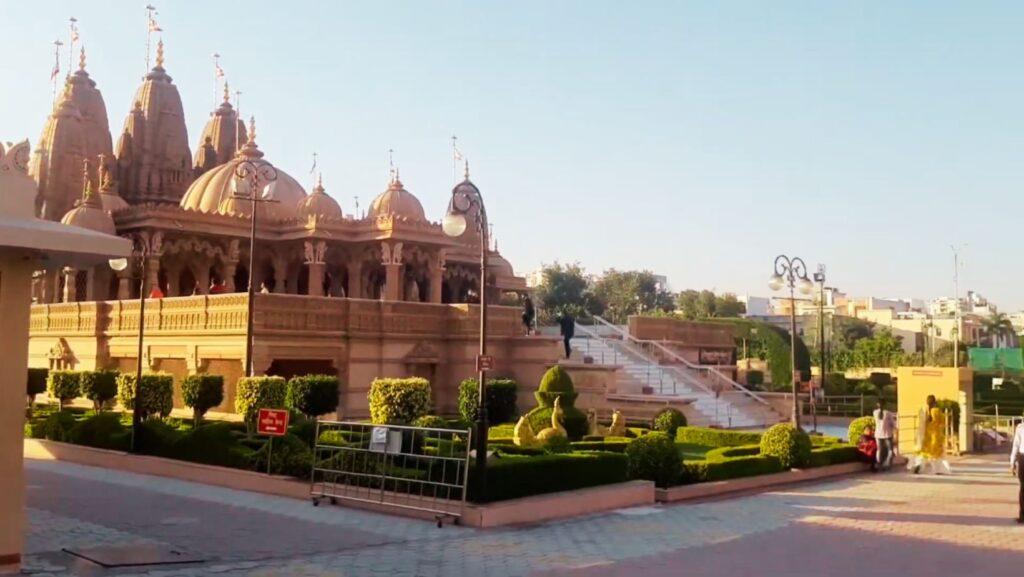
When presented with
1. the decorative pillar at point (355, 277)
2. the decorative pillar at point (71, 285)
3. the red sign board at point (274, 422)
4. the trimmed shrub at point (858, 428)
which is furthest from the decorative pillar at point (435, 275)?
the red sign board at point (274, 422)

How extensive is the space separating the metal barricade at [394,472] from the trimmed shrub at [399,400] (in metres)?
8.09

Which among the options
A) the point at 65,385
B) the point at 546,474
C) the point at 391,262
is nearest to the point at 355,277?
the point at 391,262

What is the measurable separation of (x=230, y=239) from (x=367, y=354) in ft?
43.5

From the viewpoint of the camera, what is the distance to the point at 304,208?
137 ft

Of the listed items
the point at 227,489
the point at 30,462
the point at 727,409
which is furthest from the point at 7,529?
the point at 727,409

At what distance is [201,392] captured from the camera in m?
24.8

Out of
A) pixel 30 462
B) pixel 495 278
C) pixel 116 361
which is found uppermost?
pixel 495 278

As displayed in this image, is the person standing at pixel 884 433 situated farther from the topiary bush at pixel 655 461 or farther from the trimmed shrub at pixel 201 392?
the trimmed shrub at pixel 201 392

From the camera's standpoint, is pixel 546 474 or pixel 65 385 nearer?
pixel 546 474

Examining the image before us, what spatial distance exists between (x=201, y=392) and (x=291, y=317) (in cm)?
365

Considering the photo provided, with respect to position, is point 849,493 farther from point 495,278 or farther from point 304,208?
point 495,278

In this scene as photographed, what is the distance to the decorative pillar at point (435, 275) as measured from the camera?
39906 millimetres

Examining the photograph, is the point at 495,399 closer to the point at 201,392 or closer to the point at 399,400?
the point at 399,400

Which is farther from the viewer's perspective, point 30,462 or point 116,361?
point 116,361
